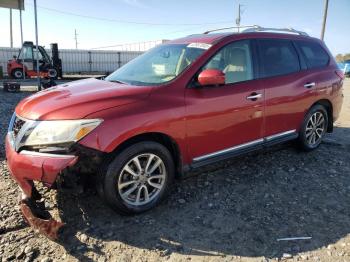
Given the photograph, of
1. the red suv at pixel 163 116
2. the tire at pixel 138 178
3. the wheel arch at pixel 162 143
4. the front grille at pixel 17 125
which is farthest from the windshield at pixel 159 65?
the front grille at pixel 17 125

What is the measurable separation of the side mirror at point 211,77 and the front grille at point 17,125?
72.9 inches

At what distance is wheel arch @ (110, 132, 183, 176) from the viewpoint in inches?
126

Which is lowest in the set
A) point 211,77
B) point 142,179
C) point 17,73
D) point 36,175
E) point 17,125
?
point 142,179

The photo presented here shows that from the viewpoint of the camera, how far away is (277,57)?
4.68 m

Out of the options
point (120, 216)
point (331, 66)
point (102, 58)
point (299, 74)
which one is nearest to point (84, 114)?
point (120, 216)

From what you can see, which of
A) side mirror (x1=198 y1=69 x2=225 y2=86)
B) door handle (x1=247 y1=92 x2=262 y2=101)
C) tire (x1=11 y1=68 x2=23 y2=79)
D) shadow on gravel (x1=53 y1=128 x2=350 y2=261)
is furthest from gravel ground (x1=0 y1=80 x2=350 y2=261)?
tire (x1=11 y1=68 x2=23 y2=79)

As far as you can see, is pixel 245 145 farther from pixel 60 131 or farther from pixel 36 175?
pixel 36 175

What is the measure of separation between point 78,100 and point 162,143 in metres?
0.97

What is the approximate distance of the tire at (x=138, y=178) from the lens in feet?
10.4

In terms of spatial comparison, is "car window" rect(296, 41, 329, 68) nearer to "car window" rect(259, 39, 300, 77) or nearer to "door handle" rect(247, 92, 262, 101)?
"car window" rect(259, 39, 300, 77)

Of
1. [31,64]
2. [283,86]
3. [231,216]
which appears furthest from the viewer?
[31,64]

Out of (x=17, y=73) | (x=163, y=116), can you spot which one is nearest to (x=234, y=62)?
(x=163, y=116)

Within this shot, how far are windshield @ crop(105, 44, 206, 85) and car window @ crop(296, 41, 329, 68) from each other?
2.08 meters

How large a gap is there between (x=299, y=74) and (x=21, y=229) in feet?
13.4
